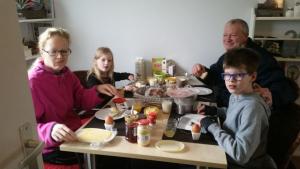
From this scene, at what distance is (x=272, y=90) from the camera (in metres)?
1.66

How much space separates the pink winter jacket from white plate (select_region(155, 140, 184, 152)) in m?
0.53

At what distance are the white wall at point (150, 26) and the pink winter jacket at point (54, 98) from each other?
123 cm

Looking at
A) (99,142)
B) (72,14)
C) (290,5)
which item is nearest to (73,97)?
(99,142)

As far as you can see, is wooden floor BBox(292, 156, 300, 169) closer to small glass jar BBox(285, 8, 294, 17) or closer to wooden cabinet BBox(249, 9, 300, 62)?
wooden cabinet BBox(249, 9, 300, 62)

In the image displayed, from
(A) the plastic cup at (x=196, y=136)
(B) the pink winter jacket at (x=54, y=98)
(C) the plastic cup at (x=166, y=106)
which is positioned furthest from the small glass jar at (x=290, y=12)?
(B) the pink winter jacket at (x=54, y=98)

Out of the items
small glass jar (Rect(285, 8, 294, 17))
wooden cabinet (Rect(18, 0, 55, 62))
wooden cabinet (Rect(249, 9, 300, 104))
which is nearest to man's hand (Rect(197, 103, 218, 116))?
wooden cabinet (Rect(249, 9, 300, 104))

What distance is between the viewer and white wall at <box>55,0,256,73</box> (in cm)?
260

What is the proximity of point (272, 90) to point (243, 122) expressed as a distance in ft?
2.22

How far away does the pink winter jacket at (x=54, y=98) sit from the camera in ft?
4.57

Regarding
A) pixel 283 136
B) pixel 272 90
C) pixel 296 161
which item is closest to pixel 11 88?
pixel 283 136

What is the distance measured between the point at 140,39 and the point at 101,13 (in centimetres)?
52

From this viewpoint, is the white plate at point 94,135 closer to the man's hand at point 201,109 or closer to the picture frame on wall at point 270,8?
the man's hand at point 201,109

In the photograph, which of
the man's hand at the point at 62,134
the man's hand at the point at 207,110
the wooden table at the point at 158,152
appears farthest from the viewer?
the man's hand at the point at 207,110

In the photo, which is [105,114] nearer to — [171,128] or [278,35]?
[171,128]
